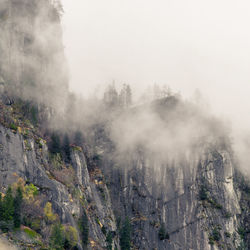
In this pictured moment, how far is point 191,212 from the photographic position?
118312 mm

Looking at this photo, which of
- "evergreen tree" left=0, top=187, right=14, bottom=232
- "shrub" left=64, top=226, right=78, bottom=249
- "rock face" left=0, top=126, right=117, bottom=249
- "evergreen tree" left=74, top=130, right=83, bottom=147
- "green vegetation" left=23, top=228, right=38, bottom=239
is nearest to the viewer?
"evergreen tree" left=0, top=187, right=14, bottom=232

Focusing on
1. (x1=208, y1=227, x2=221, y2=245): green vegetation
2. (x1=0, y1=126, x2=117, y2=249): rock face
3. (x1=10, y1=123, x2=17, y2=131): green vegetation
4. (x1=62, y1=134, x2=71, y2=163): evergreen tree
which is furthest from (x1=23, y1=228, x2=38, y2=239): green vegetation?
(x1=208, y1=227, x2=221, y2=245): green vegetation

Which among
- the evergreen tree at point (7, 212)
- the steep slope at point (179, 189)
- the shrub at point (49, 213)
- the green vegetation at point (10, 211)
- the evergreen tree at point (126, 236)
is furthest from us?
the steep slope at point (179, 189)

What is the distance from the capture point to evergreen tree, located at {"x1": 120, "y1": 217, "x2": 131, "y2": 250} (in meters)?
107

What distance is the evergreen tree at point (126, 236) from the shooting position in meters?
107

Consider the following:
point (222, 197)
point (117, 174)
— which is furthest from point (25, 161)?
point (222, 197)

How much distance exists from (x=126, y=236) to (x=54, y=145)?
30.6 meters

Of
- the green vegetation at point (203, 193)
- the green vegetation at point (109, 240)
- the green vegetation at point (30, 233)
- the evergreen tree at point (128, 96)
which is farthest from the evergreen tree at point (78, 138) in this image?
the green vegetation at point (30, 233)

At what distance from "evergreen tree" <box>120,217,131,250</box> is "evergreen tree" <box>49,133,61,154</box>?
26.2 metres

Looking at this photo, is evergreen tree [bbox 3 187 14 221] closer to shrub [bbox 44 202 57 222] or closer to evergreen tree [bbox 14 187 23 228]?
evergreen tree [bbox 14 187 23 228]

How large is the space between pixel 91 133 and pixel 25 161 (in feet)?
136

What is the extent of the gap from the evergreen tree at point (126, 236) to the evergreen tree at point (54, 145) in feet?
86.1

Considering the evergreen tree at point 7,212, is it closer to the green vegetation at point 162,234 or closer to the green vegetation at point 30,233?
the green vegetation at point 30,233

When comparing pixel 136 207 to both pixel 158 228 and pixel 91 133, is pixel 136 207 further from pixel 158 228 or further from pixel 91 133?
pixel 91 133
